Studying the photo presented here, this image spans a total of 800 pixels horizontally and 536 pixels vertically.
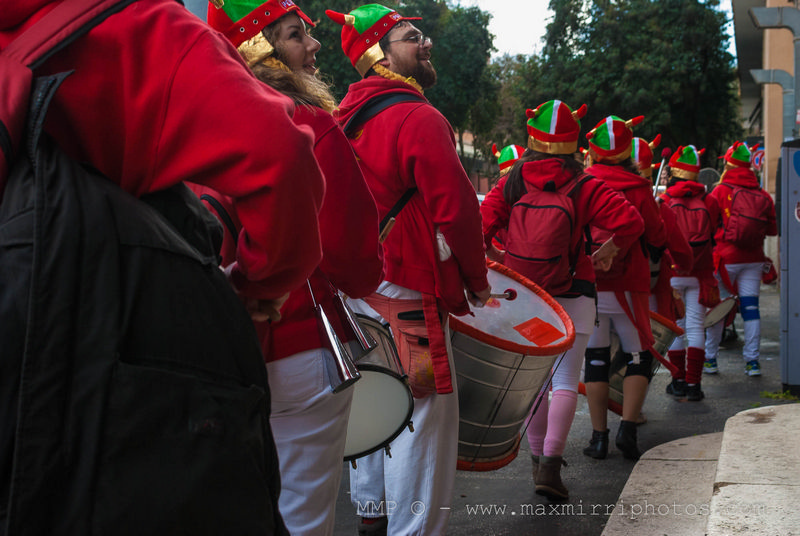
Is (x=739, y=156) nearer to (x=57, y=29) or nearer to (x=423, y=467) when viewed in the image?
(x=423, y=467)

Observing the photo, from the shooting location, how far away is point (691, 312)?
7.39 m

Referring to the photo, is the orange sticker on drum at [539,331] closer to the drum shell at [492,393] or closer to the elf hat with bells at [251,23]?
the drum shell at [492,393]

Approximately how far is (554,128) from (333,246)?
108 inches

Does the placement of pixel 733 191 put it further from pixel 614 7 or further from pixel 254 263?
pixel 614 7

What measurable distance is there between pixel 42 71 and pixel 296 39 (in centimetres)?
111

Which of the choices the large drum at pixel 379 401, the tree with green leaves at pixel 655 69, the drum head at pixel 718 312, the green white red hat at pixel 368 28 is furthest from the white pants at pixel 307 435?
the tree with green leaves at pixel 655 69

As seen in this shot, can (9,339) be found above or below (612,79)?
above

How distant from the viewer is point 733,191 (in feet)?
27.1

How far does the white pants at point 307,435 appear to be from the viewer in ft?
6.98

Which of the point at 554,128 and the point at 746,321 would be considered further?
the point at 746,321

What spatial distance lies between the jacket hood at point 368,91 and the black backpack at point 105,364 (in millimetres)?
1951

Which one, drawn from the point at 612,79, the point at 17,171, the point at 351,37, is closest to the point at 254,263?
the point at 17,171

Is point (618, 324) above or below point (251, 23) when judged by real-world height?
below

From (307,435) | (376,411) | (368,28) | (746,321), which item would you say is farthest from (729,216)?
(307,435)
